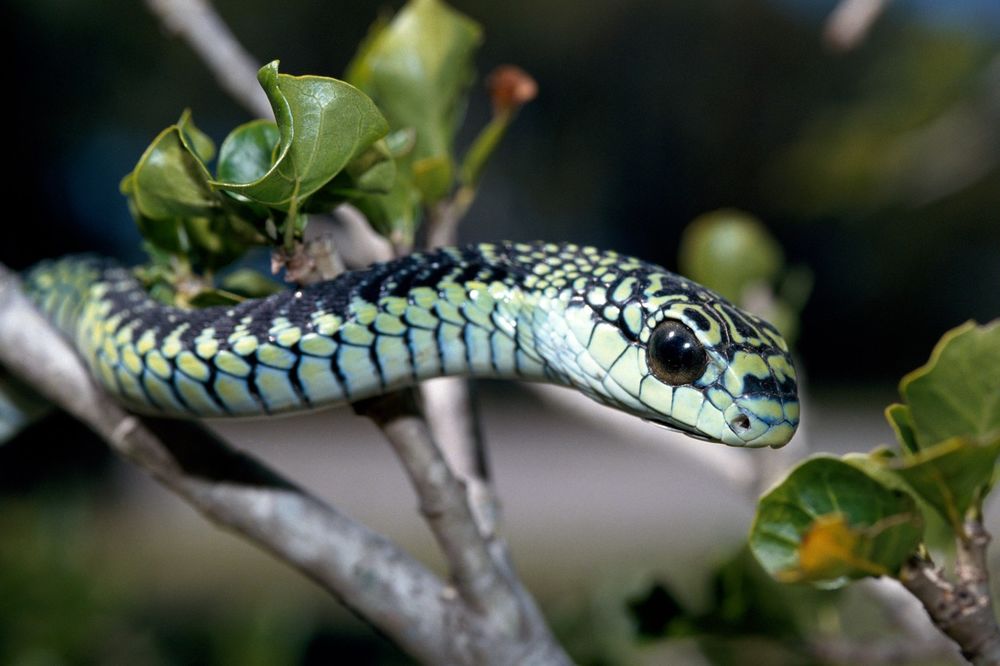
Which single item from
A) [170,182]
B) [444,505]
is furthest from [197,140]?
[444,505]

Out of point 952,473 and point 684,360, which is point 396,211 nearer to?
point 684,360

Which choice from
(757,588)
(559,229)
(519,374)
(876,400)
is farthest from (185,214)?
(876,400)

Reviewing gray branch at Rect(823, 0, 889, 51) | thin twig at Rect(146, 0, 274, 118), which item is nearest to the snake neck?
thin twig at Rect(146, 0, 274, 118)

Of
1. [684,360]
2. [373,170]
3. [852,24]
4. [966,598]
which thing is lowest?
[966,598]

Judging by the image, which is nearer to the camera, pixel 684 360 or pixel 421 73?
pixel 684 360

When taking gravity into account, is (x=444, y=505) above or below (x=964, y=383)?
below

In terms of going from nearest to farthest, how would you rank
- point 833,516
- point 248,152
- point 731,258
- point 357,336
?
1. point 833,516
2. point 248,152
3. point 357,336
4. point 731,258

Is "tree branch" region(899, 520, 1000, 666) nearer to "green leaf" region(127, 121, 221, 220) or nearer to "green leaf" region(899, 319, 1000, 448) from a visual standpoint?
"green leaf" region(899, 319, 1000, 448)
